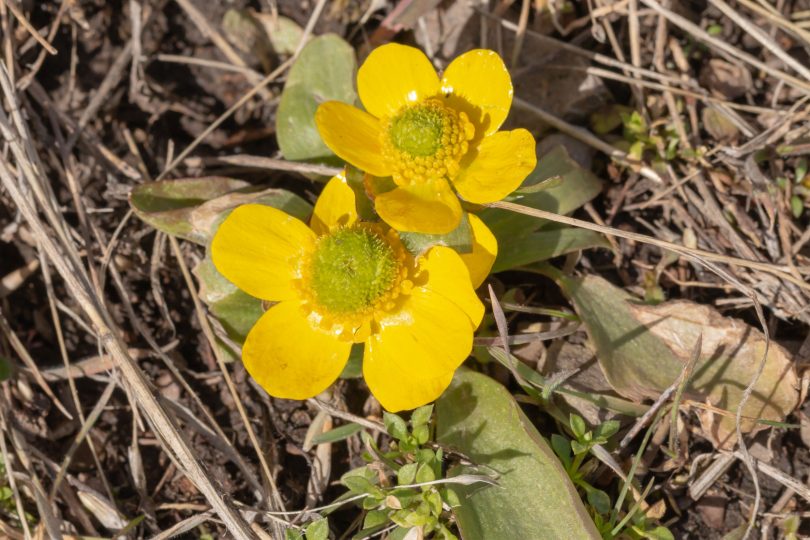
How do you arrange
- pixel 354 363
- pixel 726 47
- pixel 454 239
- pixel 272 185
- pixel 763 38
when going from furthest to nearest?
pixel 272 185 → pixel 726 47 → pixel 763 38 → pixel 354 363 → pixel 454 239

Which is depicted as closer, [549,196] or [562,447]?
[562,447]

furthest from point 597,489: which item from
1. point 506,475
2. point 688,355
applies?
point 688,355

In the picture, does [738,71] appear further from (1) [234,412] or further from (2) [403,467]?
(1) [234,412]

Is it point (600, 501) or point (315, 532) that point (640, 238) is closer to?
point (600, 501)

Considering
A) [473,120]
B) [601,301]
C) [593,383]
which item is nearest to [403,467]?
[593,383]

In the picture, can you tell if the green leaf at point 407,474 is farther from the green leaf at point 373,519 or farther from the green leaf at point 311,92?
the green leaf at point 311,92

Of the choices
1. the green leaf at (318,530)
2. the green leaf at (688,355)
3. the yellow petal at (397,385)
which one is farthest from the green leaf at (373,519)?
the green leaf at (688,355)

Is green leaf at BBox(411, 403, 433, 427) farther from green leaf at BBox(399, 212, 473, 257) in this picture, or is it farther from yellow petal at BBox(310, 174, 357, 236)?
yellow petal at BBox(310, 174, 357, 236)
